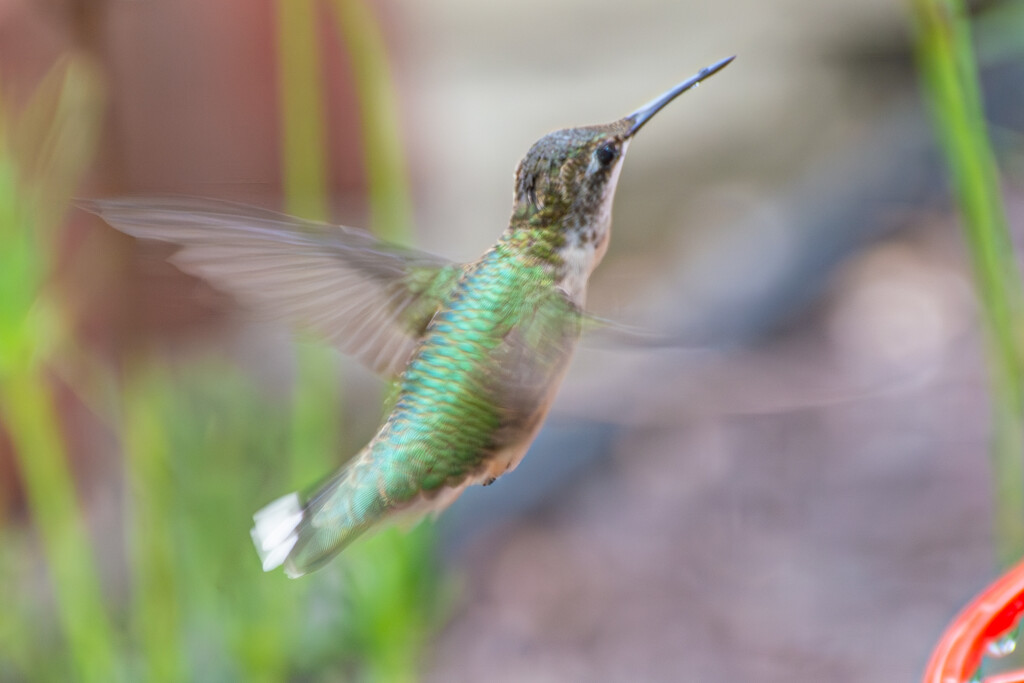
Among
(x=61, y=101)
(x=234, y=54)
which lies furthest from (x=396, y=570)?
(x=234, y=54)

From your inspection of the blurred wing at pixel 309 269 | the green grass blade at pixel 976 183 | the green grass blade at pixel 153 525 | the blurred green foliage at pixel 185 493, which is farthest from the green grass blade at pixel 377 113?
the green grass blade at pixel 976 183

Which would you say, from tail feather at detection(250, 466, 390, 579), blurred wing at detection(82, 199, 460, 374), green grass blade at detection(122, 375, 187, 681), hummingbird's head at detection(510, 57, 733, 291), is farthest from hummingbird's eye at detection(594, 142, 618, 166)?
green grass blade at detection(122, 375, 187, 681)

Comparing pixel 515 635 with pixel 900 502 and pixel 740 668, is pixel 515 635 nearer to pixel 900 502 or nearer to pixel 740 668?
pixel 740 668

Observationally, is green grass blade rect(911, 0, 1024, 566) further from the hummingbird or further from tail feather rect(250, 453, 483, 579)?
tail feather rect(250, 453, 483, 579)

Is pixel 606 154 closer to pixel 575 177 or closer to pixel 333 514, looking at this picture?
pixel 575 177

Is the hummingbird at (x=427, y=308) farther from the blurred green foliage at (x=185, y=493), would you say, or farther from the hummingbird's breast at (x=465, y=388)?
the blurred green foliage at (x=185, y=493)
